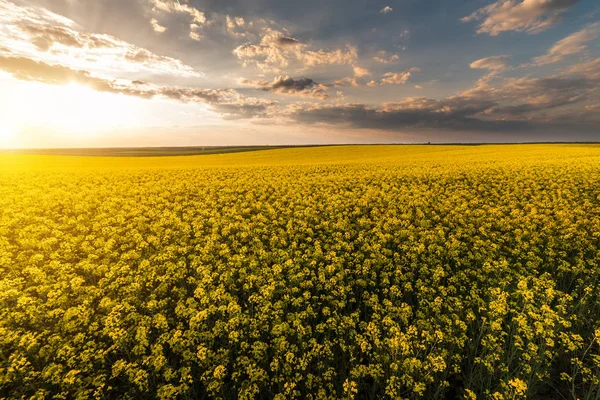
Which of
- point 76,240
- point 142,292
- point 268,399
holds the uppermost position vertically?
point 76,240

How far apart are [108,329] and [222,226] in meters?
8.79

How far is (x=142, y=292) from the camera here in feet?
33.8

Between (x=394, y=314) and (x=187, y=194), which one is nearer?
(x=394, y=314)

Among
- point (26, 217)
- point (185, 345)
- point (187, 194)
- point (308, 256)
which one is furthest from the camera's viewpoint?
point (187, 194)

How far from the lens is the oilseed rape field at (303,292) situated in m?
7.06

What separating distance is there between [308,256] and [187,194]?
51.6 ft

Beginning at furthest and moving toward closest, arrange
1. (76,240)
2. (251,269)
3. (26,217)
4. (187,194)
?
(187,194) < (26,217) < (76,240) < (251,269)

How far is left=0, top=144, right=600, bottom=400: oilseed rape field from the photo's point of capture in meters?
7.06

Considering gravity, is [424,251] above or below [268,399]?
above

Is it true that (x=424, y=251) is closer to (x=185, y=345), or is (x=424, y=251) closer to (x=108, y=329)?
(x=185, y=345)

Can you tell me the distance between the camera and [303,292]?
1020cm

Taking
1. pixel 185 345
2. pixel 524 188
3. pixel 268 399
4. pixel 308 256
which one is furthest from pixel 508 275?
pixel 524 188

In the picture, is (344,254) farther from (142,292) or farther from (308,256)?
(142,292)

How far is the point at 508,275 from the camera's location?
10828mm
